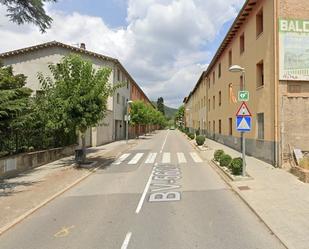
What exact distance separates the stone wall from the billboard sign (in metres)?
12.4

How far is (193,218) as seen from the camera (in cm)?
762

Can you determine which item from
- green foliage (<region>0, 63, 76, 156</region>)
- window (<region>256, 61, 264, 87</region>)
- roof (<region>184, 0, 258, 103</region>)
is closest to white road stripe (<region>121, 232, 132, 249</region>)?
green foliage (<region>0, 63, 76, 156</region>)

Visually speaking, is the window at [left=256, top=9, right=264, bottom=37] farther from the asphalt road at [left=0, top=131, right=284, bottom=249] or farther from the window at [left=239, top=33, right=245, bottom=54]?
the asphalt road at [left=0, top=131, right=284, bottom=249]

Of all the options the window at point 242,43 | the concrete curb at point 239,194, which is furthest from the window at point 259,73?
the concrete curb at point 239,194

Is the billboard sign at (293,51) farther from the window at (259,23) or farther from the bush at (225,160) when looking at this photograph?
the bush at (225,160)

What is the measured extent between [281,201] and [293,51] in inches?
340

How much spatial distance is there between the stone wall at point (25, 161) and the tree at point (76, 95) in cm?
204

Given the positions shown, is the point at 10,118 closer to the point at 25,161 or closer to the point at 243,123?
the point at 25,161

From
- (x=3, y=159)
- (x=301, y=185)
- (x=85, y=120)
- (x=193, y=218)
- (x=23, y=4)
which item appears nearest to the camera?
(x=193, y=218)

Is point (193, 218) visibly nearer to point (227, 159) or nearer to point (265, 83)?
point (227, 159)

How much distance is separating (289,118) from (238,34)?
10038 millimetres

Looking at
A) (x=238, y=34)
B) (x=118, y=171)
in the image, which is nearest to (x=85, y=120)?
(x=118, y=171)

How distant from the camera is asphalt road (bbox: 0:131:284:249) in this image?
6066 mm

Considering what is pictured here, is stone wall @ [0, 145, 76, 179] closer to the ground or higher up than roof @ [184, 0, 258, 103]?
closer to the ground
